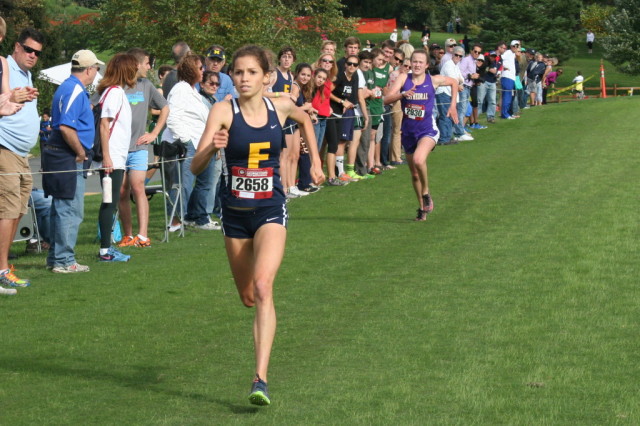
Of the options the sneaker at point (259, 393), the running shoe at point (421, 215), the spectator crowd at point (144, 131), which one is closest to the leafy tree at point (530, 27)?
the spectator crowd at point (144, 131)

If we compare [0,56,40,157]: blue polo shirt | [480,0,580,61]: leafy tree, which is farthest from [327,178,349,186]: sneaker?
[480,0,580,61]: leafy tree

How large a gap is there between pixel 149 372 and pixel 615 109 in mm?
29943

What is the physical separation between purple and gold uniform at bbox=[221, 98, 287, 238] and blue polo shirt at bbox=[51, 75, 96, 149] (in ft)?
16.7

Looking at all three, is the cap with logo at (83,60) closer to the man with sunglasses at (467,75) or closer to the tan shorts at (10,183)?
Result: the tan shorts at (10,183)

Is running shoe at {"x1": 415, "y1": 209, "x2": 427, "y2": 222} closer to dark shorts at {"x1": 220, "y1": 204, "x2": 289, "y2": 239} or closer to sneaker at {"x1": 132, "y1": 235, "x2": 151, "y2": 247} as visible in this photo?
sneaker at {"x1": 132, "y1": 235, "x2": 151, "y2": 247}

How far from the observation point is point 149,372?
313 inches

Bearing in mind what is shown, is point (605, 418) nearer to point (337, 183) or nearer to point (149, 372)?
point (149, 372)

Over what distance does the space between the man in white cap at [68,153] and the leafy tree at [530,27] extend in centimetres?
5564

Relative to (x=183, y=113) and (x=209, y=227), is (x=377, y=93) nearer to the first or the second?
(x=209, y=227)

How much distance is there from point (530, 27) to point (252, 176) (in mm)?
61767

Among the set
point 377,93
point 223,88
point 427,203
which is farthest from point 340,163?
point 427,203

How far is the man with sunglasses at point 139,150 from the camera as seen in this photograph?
45.2 feet

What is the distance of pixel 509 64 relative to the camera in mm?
33625

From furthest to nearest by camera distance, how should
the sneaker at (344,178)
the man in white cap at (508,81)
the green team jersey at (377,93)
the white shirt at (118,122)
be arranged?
the man in white cap at (508,81) < the green team jersey at (377,93) < the sneaker at (344,178) < the white shirt at (118,122)
